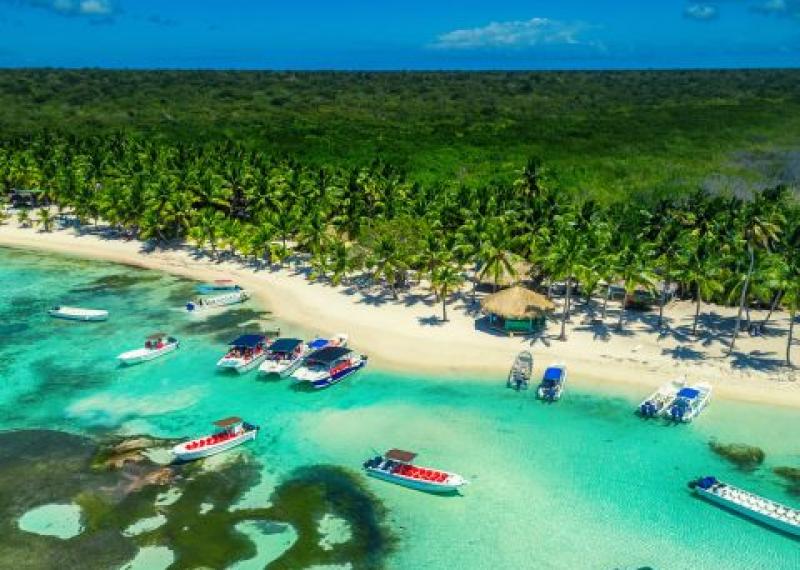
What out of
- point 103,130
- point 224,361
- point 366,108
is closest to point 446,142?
point 366,108

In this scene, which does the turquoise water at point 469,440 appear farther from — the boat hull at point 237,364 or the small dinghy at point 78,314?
the small dinghy at point 78,314

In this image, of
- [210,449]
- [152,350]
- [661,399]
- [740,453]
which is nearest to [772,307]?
[661,399]

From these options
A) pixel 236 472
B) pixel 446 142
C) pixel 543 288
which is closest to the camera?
pixel 236 472

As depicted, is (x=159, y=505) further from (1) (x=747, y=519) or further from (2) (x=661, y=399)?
(2) (x=661, y=399)

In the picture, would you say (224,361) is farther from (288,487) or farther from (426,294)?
(426,294)

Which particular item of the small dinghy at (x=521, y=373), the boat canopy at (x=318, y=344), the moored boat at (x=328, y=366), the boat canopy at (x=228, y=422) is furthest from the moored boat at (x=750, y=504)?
the boat canopy at (x=318, y=344)

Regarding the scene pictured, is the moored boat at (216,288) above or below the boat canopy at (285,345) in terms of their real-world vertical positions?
above
